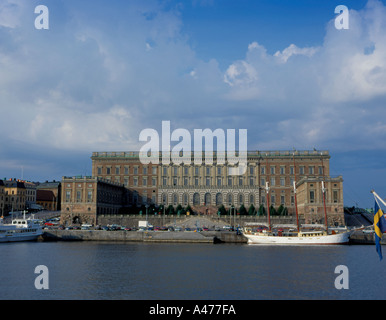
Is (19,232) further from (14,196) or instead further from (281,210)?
(14,196)

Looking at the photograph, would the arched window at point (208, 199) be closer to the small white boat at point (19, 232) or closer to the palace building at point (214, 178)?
the palace building at point (214, 178)

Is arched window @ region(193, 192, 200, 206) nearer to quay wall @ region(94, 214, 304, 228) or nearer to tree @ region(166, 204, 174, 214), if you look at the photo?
tree @ region(166, 204, 174, 214)

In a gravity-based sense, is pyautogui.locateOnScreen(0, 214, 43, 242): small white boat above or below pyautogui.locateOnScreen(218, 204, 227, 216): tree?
below

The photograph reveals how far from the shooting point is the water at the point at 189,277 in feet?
106

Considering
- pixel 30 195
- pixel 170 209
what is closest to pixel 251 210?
pixel 170 209

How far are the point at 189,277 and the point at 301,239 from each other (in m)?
46.1

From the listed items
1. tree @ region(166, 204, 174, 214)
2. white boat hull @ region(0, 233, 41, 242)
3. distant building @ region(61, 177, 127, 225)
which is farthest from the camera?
tree @ region(166, 204, 174, 214)

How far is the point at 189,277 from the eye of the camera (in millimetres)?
38594

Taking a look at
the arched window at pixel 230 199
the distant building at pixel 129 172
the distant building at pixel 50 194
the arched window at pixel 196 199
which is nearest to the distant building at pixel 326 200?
the arched window at pixel 230 199

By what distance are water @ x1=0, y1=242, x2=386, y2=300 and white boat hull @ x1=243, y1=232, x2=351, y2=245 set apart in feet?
76.1

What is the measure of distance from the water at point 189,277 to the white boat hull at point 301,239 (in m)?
23.2

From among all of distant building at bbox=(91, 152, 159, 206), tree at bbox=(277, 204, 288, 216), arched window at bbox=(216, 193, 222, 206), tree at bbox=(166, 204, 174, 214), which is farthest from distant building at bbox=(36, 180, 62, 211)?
tree at bbox=(277, 204, 288, 216)

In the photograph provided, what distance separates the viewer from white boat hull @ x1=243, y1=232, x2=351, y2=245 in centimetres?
7788
